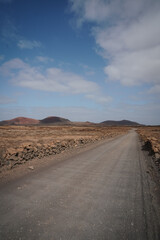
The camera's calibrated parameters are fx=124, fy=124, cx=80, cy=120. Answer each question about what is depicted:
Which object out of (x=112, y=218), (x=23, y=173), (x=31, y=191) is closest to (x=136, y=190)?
(x=112, y=218)

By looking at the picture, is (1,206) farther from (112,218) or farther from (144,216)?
(144,216)

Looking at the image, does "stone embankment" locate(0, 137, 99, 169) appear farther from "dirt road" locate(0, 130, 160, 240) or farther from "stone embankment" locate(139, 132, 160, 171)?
"stone embankment" locate(139, 132, 160, 171)

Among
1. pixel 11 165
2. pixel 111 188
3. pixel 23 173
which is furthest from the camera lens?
pixel 11 165

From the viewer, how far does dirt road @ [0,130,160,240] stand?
2.71 meters

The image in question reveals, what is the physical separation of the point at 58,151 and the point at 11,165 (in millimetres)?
4962

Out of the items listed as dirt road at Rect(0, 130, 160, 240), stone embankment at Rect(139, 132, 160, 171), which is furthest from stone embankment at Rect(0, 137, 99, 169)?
stone embankment at Rect(139, 132, 160, 171)

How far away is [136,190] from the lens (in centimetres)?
461

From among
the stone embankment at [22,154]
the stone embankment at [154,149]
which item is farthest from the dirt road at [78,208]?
the stone embankment at [154,149]

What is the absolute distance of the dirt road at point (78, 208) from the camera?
8.87 ft

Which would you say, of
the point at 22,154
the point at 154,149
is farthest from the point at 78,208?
the point at 154,149

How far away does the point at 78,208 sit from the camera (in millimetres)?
3498

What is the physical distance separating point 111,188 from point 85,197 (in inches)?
48.2

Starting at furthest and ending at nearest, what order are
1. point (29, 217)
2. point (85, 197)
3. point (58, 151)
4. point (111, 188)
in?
point (58, 151), point (111, 188), point (85, 197), point (29, 217)

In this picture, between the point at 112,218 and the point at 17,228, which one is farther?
the point at 112,218
